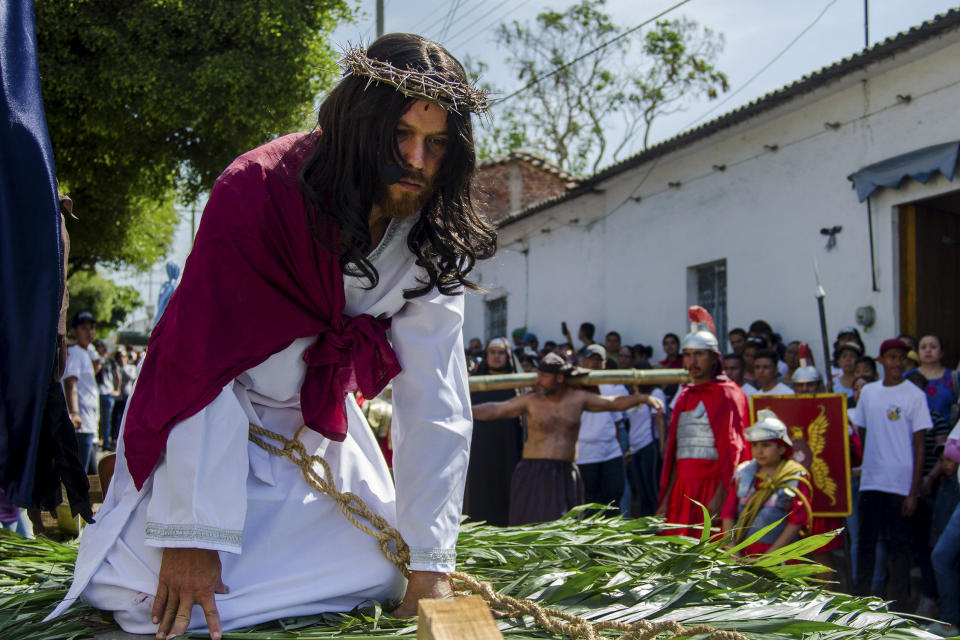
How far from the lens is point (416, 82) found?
7.59 feet

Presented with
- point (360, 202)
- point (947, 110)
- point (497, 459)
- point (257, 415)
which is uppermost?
point (947, 110)

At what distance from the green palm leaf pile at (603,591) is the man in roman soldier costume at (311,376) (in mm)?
116

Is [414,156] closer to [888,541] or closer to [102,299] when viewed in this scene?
[888,541]

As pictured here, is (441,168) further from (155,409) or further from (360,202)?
(155,409)

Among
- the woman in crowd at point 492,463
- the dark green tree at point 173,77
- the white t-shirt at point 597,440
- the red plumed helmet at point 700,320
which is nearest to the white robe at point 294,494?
the red plumed helmet at point 700,320

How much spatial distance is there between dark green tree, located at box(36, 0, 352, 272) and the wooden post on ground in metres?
10.3

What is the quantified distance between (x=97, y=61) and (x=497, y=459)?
21.6 feet

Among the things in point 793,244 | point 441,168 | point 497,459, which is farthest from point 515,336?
point 441,168

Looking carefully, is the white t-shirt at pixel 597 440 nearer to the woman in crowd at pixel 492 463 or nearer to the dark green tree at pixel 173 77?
the woman in crowd at pixel 492 463

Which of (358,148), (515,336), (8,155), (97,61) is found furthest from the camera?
(515,336)

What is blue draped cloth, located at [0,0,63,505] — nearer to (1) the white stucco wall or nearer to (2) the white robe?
(2) the white robe

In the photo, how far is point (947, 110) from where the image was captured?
9258 millimetres

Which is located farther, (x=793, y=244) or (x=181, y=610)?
(x=793, y=244)

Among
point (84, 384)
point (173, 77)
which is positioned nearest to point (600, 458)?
point (84, 384)
